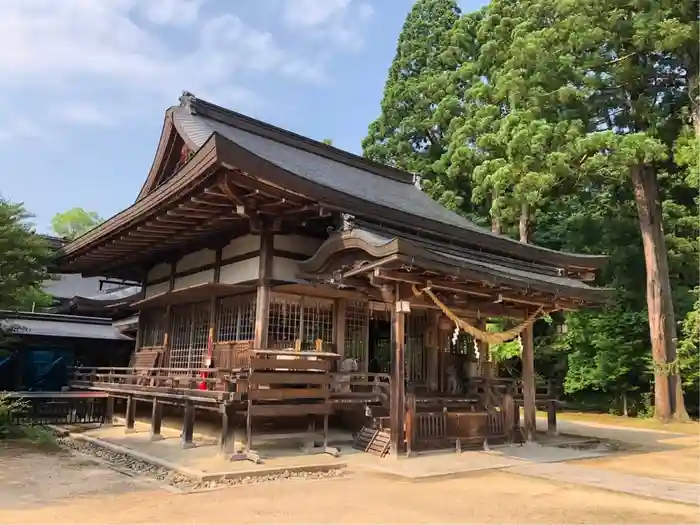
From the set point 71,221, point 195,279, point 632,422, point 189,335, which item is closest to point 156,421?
point 189,335

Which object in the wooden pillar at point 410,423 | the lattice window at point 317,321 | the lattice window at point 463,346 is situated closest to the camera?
the wooden pillar at point 410,423

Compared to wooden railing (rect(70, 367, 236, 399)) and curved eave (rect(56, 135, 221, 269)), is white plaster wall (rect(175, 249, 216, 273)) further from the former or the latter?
wooden railing (rect(70, 367, 236, 399))

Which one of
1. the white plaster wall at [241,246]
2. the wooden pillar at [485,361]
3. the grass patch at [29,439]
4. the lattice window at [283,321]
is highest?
the white plaster wall at [241,246]

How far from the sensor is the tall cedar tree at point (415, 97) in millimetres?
31844

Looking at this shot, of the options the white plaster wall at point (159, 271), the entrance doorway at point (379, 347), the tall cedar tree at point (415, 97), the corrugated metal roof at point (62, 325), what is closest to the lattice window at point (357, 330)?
the entrance doorway at point (379, 347)

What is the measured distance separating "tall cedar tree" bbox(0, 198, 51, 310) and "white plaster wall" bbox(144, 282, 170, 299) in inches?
117

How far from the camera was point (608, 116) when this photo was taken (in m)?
23.4

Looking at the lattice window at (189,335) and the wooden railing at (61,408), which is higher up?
the lattice window at (189,335)

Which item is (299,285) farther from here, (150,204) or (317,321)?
(150,204)

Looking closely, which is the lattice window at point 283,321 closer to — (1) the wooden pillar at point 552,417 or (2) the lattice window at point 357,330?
(2) the lattice window at point 357,330

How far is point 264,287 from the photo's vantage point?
11.2m

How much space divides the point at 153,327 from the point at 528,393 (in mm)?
10049

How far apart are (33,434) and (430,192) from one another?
74.6 ft

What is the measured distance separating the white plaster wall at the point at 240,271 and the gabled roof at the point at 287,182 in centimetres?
132
